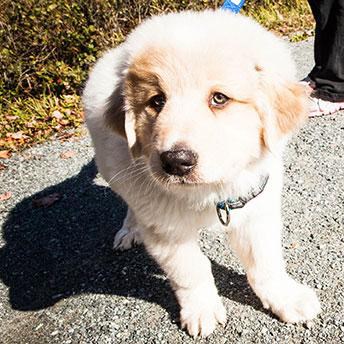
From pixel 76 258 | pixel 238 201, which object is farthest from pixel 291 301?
pixel 76 258

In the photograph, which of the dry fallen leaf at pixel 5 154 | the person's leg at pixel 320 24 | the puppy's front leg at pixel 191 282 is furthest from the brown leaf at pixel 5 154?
the person's leg at pixel 320 24

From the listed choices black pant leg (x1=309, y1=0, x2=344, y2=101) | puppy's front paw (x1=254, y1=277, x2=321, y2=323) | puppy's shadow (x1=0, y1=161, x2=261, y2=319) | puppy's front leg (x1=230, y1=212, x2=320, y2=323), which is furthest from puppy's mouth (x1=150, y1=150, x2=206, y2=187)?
black pant leg (x1=309, y1=0, x2=344, y2=101)

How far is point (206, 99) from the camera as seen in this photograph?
1844 mm

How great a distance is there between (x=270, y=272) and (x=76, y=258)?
146 centimetres

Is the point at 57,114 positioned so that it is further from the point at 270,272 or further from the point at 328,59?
the point at 270,272

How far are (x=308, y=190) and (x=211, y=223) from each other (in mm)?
1389

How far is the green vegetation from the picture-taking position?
540 centimetres

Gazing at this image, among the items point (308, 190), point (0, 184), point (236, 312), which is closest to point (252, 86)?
point (236, 312)

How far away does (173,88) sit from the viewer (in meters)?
1.87

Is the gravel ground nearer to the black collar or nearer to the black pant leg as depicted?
the black pant leg

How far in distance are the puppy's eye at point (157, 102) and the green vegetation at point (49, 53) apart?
342cm

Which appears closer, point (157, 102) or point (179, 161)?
point (179, 161)

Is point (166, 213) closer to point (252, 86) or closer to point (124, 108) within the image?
point (124, 108)

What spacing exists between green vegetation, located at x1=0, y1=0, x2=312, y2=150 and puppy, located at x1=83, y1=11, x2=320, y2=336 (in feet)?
9.77
